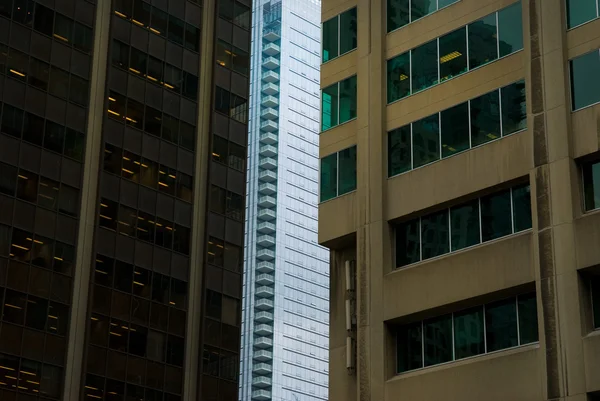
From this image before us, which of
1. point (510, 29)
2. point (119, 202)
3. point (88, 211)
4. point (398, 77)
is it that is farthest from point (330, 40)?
point (119, 202)

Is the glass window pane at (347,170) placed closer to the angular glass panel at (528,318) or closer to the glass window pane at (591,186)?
the angular glass panel at (528,318)

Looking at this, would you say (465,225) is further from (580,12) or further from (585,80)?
(580,12)

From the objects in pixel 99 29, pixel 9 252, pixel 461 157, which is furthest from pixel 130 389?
pixel 461 157

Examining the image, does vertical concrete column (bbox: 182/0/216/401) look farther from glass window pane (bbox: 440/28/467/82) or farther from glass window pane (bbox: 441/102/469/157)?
glass window pane (bbox: 440/28/467/82)

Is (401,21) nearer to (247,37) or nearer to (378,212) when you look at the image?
(378,212)

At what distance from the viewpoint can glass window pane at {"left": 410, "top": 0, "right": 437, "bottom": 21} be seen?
45.2m

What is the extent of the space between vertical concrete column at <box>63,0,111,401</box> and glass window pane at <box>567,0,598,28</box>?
40827 millimetres

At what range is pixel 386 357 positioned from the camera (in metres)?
42.2

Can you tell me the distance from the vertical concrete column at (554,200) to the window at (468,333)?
1385mm

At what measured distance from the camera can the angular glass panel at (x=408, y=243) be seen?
42875 mm

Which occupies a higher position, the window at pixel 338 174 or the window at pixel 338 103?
the window at pixel 338 103

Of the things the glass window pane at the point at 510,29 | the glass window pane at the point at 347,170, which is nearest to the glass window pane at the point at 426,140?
the glass window pane at the point at 347,170

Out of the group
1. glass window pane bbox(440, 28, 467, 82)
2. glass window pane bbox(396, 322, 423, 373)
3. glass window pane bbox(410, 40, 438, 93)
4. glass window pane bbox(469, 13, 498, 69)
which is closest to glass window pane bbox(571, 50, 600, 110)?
glass window pane bbox(469, 13, 498, 69)

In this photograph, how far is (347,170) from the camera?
46625 mm
